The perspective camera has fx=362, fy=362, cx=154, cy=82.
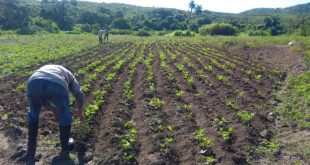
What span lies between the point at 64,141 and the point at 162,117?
2769mm

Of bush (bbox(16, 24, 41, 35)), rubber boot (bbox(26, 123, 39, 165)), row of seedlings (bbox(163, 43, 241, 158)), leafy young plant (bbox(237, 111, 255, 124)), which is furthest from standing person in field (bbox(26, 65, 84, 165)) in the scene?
bush (bbox(16, 24, 41, 35))

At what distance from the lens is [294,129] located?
8227 mm

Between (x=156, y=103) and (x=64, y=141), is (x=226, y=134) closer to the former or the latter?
(x=156, y=103)

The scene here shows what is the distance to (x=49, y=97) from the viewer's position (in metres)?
6.08

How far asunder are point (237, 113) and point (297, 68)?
8874mm

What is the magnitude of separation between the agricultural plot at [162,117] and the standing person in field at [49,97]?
35 centimetres

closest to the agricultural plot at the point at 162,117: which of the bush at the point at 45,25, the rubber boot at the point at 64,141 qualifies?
the rubber boot at the point at 64,141

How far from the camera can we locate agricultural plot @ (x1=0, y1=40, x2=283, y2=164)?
6.60 metres

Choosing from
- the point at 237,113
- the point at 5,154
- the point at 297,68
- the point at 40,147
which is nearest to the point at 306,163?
the point at 237,113

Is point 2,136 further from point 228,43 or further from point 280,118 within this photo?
point 228,43

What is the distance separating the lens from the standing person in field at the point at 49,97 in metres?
5.94

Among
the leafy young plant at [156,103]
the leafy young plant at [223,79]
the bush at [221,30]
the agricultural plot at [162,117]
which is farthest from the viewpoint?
the bush at [221,30]

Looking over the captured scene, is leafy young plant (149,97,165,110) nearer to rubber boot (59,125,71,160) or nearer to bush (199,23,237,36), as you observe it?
Answer: rubber boot (59,125,71,160)

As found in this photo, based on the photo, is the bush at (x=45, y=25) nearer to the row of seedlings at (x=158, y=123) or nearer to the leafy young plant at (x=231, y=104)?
the row of seedlings at (x=158, y=123)
